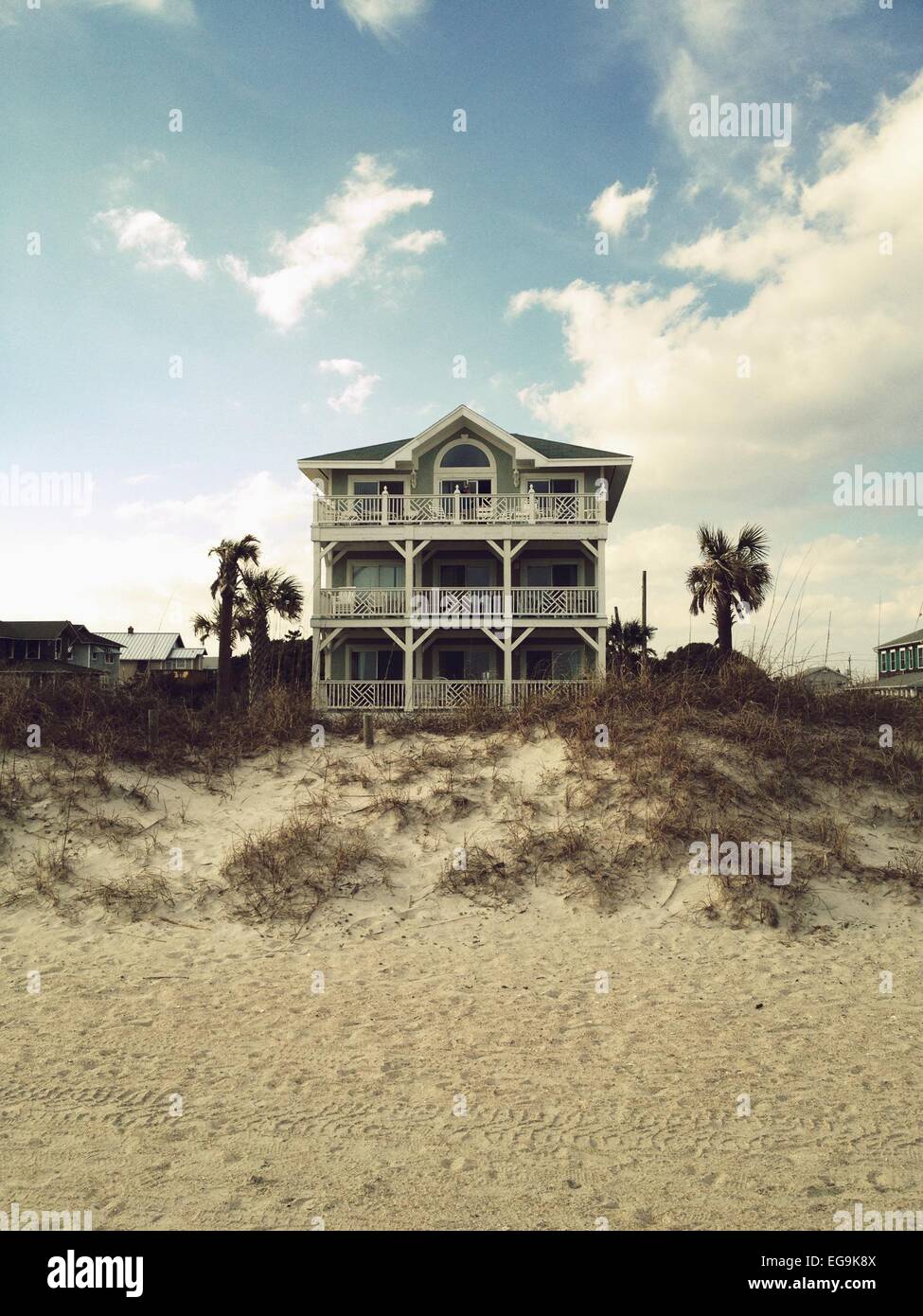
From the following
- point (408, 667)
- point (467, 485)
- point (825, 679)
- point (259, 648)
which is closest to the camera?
point (825, 679)

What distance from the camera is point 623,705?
15680 millimetres

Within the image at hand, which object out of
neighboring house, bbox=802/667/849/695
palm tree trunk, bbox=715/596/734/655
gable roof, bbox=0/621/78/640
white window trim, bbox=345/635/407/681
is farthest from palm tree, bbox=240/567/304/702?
gable roof, bbox=0/621/78/640

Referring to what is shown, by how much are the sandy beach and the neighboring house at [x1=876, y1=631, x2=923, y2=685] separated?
39.1 meters

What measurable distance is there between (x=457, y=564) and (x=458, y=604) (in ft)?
8.23

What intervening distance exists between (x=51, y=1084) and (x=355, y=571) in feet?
69.4

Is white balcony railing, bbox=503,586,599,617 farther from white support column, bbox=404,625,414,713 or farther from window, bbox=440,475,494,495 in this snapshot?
window, bbox=440,475,494,495

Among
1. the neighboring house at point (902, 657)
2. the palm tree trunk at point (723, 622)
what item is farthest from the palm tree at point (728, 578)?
the neighboring house at point (902, 657)

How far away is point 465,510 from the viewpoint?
25125 millimetres

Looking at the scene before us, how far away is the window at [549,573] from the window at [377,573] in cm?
424

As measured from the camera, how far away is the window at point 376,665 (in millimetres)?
26328

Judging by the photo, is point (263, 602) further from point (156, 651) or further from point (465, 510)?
point (156, 651)

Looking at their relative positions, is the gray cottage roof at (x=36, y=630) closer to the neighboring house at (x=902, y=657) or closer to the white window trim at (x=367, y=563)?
the white window trim at (x=367, y=563)

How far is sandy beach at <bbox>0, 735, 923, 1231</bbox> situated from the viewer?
510cm

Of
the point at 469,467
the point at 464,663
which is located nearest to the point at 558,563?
the point at 469,467
